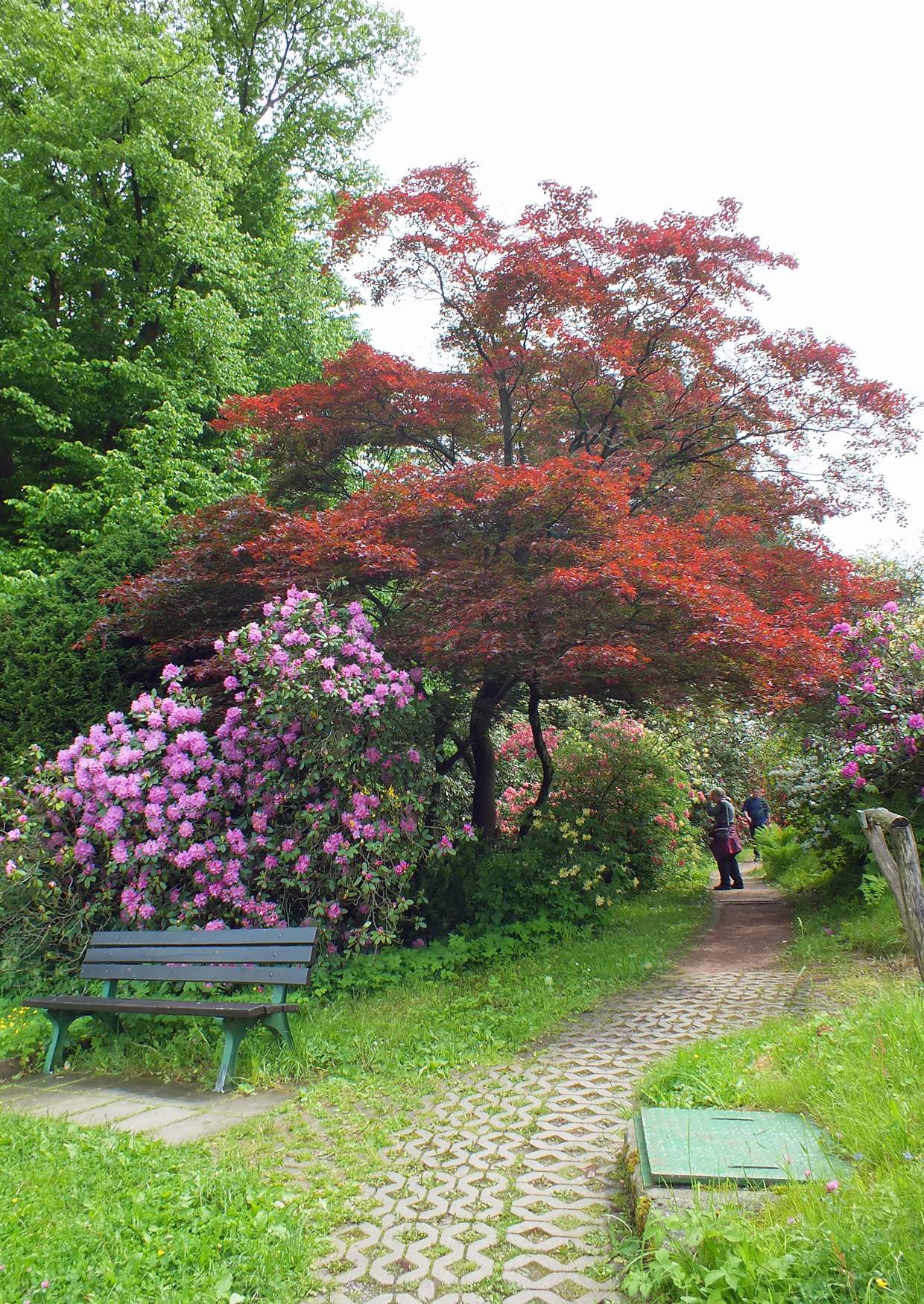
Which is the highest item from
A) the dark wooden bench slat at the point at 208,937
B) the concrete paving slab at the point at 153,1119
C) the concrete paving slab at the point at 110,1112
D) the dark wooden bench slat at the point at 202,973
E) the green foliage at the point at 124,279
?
the green foliage at the point at 124,279

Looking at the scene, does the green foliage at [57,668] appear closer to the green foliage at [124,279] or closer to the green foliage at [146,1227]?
the green foliage at [124,279]

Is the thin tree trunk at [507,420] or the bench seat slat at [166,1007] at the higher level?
the thin tree trunk at [507,420]

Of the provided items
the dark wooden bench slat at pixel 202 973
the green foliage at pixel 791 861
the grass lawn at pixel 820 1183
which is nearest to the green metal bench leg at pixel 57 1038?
the dark wooden bench slat at pixel 202 973

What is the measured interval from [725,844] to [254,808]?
789 centimetres

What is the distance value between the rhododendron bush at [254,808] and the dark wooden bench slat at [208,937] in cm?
44

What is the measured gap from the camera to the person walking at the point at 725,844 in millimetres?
12234

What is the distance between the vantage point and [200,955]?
512cm

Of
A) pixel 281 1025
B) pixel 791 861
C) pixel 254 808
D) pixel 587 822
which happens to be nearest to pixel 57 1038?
pixel 281 1025

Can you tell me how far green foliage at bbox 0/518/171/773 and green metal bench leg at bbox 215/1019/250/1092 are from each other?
400cm

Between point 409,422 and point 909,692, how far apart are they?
532 cm

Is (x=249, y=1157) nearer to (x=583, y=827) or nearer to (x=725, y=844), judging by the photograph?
(x=583, y=827)

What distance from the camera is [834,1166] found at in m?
2.56

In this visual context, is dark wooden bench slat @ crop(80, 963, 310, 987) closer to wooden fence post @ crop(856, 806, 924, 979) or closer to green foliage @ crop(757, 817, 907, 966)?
wooden fence post @ crop(856, 806, 924, 979)

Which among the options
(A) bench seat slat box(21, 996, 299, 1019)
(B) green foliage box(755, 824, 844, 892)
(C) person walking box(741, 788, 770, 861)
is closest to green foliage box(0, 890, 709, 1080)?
(A) bench seat slat box(21, 996, 299, 1019)
